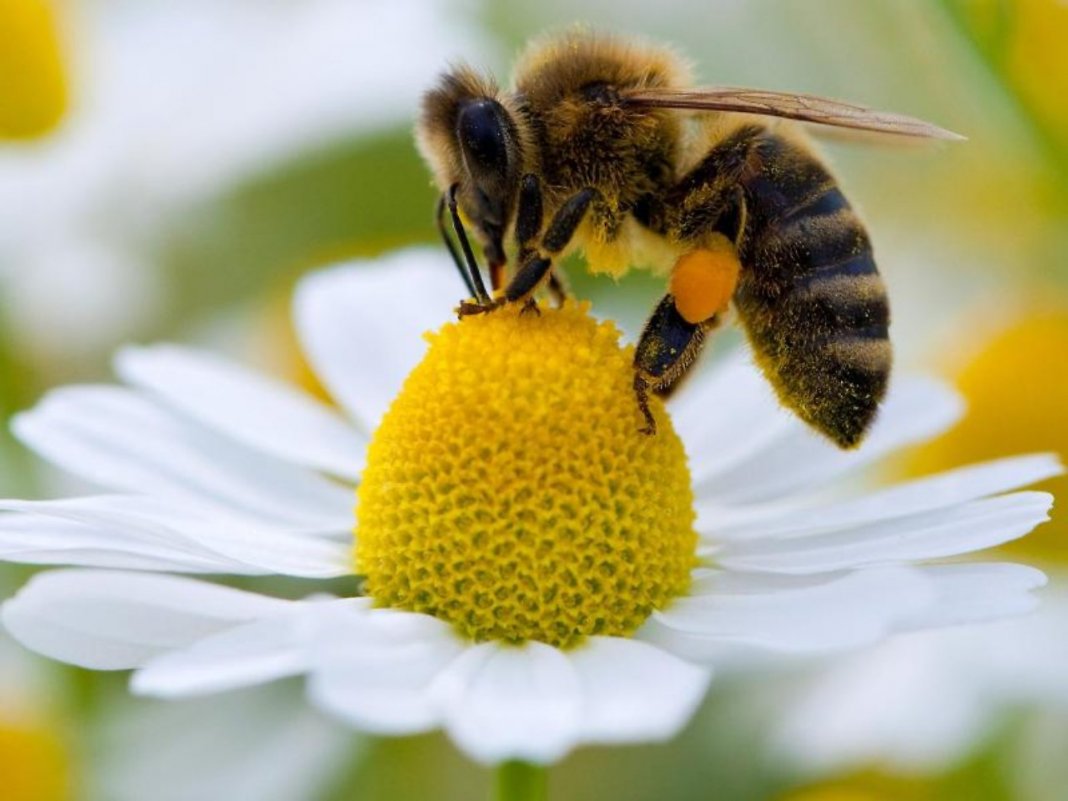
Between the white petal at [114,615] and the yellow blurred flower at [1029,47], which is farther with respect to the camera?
the yellow blurred flower at [1029,47]

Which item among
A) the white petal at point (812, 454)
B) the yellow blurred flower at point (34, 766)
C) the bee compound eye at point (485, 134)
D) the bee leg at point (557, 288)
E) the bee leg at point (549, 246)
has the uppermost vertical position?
the bee compound eye at point (485, 134)

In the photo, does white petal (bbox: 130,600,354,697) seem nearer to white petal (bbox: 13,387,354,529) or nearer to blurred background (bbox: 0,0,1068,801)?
white petal (bbox: 13,387,354,529)

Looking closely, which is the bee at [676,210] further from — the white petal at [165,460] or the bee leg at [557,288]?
the white petal at [165,460]

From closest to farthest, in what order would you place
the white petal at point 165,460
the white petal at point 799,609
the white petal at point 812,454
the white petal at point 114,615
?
1. the white petal at point 799,609
2. the white petal at point 114,615
3. the white petal at point 165,460
4. the white petal at point 812,454

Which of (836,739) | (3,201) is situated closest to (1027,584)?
(836,739)

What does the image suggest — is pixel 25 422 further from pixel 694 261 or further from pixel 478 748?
pixel 478 748

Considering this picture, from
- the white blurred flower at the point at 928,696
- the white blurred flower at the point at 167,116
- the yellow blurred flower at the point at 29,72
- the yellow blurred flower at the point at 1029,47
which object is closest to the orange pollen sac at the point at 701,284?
the yellow blurred flower at the point at 1029,47
